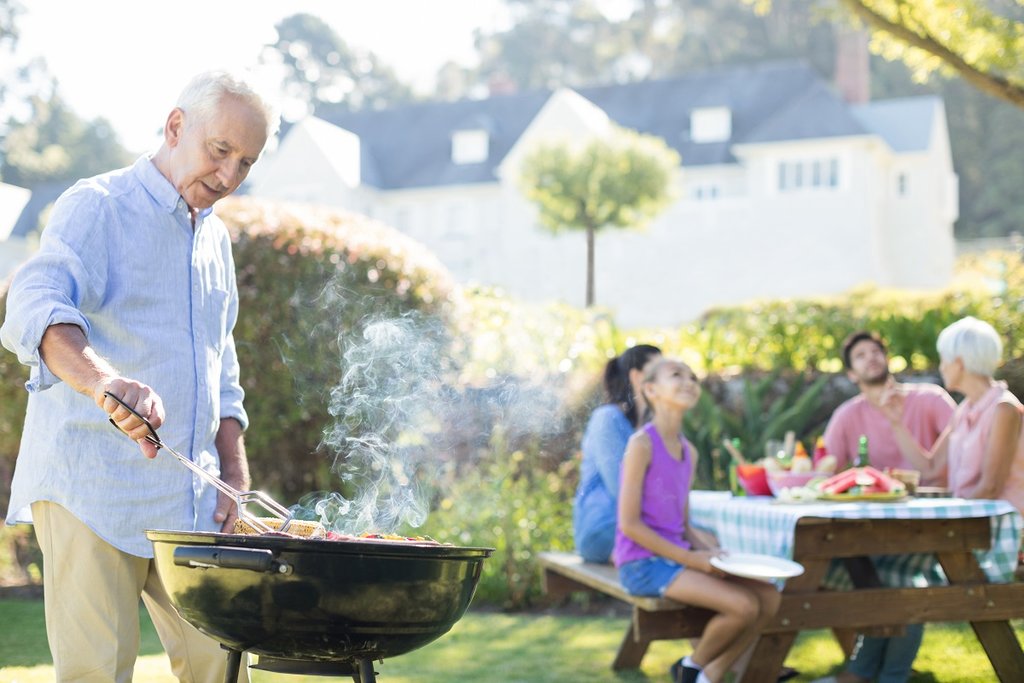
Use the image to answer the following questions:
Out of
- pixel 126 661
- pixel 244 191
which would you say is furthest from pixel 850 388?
pixel 244 191

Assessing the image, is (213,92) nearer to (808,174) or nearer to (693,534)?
(693,534)

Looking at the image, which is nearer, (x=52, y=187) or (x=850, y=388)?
(x=850, y=388)

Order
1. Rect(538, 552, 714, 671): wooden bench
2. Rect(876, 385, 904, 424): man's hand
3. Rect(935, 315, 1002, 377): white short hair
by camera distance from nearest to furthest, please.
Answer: Rect(538, 552, 714, 671): wooden bench < Rect(935, 315, 1002, 377): white short hair < Rect(876, 385, 904, 424): man's hand

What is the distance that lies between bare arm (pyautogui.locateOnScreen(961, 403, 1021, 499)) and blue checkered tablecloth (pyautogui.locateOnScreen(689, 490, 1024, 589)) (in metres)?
0.16

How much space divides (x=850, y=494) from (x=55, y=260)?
321 cm

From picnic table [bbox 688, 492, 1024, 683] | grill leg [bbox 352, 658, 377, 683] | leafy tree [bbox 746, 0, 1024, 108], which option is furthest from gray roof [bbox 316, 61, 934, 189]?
grill leg [bbox 352, 658, 377, 683]

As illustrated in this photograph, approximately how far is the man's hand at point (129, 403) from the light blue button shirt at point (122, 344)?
0.22 metres

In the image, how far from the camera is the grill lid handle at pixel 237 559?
7.68 feet

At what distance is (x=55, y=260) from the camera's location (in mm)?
2615

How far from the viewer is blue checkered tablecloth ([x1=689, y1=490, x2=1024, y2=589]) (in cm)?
444

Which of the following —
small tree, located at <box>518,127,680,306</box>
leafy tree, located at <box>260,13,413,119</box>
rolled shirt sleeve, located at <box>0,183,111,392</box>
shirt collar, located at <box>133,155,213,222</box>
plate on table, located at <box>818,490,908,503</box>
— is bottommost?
plate on table, located at <box>818,490,908,503</box>

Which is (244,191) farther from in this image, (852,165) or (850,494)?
(850,494)

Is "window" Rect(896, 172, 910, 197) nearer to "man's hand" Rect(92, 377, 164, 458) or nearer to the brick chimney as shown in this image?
the brick chimney

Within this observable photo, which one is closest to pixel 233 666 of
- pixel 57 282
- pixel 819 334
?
pixel 57 282
